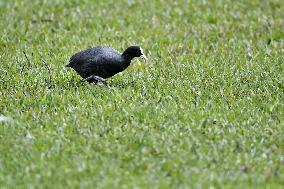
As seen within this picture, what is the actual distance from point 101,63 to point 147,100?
97cm

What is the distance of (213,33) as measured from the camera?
12.8m

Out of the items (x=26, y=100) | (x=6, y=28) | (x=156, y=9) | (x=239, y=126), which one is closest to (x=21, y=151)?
(x=26, y=100)

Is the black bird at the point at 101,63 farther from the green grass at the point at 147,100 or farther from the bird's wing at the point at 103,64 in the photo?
the green grass at the point at 147,100

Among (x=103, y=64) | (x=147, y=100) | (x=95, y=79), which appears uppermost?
(x=103, y=64)

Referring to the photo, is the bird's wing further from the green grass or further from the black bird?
the green grass

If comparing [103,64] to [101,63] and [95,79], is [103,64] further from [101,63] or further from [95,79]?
[95,79]

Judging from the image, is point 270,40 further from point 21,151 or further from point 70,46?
point 21,151

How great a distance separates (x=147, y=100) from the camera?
8.77 m

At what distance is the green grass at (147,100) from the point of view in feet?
21.5

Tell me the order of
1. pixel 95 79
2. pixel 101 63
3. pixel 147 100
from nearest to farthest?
pixel 147 100
pixel 101 63
pixel 95 79

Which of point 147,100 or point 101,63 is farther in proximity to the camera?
point 101,63

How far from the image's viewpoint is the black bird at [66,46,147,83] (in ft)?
30.7

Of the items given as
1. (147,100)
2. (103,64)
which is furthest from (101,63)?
(147,100)

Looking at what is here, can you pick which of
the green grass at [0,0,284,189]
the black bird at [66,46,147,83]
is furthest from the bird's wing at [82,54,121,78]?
the green grass at [0,0,284,189]
